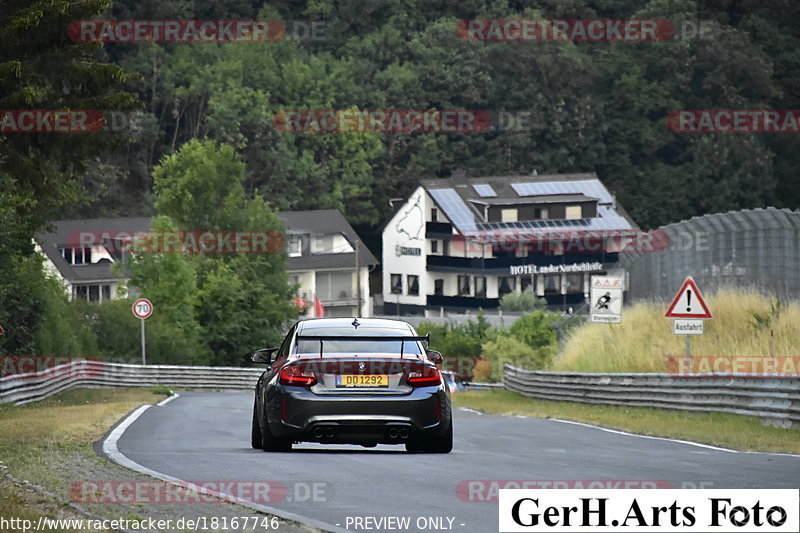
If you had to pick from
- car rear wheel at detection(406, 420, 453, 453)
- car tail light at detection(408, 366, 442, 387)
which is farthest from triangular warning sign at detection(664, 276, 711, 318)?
car tail light at detection(408, 366, 442, 387)

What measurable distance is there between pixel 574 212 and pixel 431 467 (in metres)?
98.3

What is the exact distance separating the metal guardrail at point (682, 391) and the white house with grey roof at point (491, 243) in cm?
6841

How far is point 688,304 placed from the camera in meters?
26.6

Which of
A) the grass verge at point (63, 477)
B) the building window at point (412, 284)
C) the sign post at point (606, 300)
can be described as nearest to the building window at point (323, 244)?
the building window at point (412, 284)

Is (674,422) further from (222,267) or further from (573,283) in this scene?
(573,283)

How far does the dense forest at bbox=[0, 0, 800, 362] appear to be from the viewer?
113000 millimetres

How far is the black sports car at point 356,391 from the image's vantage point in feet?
50.5

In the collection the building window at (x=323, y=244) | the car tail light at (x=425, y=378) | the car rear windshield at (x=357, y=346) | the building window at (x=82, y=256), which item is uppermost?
the building window at (x=323, y=244)

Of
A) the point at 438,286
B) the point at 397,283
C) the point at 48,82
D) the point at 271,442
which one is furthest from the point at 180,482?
the point at 397,283

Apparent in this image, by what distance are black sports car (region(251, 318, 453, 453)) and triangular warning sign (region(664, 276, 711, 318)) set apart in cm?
1139

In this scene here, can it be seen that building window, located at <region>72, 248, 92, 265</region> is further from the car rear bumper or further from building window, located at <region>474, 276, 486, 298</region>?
the car rear bumper

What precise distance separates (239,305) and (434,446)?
201 feet

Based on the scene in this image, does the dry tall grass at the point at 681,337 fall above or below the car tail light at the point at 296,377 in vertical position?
below

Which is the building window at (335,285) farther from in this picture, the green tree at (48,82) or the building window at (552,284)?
the green tree at (48,82)
